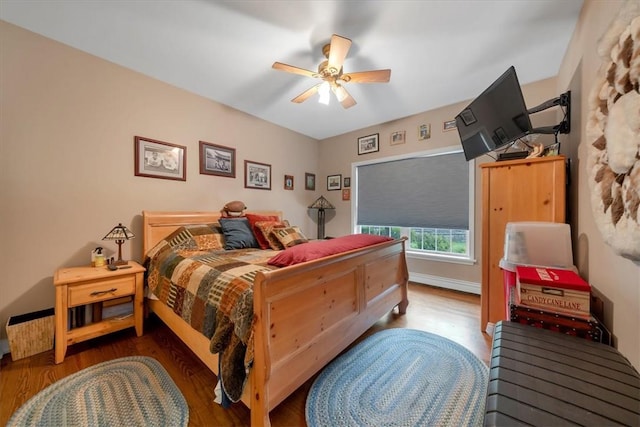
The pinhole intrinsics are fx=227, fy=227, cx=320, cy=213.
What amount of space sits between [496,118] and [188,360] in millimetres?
3124

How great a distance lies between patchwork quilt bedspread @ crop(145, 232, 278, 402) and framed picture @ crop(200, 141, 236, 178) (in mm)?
1251

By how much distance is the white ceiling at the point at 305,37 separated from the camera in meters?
1.61

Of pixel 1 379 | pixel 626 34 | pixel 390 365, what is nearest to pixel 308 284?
pixel 390 365

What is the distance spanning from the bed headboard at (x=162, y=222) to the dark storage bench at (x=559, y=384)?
112 inches

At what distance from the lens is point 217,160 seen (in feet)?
9.91

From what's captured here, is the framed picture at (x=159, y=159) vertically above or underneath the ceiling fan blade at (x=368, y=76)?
underneath

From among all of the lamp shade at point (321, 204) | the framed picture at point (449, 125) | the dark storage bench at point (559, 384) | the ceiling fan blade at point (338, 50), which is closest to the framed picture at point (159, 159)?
the ceiling fan blade at point (338, 50)

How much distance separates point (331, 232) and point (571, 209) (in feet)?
10.4

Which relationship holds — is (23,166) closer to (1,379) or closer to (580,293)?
(1,379)

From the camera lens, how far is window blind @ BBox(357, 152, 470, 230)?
306cm

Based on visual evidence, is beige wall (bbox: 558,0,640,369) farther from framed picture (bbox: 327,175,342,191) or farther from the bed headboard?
the bed headboard

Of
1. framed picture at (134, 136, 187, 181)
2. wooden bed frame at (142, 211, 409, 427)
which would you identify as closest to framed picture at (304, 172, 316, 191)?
framed picture at (134, 136, 187, 181)

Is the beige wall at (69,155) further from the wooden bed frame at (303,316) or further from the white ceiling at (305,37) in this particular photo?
the wooden bed frame at (303,316)

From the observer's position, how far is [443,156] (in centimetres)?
316
